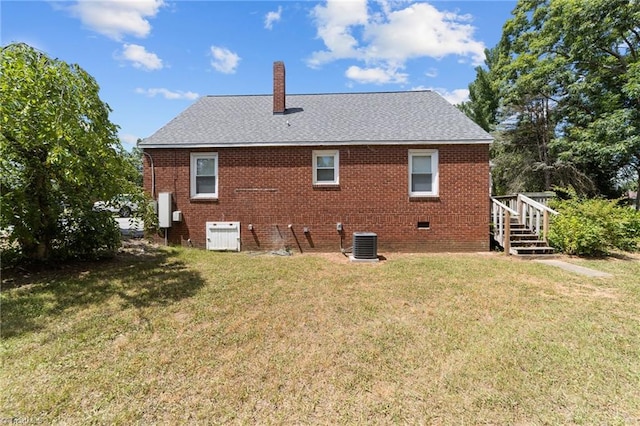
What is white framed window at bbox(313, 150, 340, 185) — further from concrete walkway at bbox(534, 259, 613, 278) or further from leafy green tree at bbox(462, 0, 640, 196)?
leafy green tree at bbox(462, 0, 640, 196)

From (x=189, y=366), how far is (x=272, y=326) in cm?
115

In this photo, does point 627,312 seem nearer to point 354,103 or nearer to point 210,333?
point 210,333

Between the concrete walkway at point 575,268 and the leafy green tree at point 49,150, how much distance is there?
9.95m

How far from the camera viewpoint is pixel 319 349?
11.3ft

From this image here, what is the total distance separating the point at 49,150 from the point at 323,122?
6.85m

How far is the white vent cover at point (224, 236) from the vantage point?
29.5ft

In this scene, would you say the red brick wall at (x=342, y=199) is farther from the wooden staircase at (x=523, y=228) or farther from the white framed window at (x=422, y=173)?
the wooden staircase at (x=523, y=228)

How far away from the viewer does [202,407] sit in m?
2.54

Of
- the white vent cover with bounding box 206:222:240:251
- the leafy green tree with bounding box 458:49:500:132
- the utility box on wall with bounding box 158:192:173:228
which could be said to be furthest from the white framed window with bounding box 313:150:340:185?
the leafy green tree with bounding box 458:49:500:132

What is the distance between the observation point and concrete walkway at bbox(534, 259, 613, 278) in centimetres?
630

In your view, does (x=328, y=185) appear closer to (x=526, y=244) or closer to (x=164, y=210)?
(x=164, y=210)

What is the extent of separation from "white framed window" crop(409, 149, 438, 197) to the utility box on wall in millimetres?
7149

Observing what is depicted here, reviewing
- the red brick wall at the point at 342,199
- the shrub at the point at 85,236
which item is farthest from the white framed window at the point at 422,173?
the shrub at the point at 85,236

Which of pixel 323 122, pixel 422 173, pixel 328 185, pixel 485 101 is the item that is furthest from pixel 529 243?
pixel 485 101
